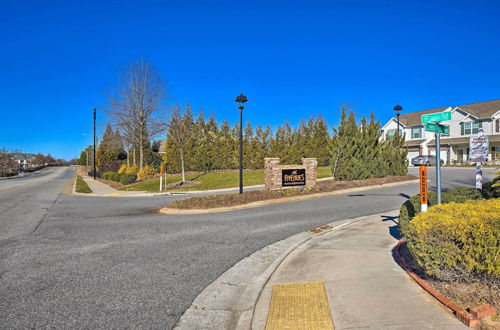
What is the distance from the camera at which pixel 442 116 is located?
5316 mm

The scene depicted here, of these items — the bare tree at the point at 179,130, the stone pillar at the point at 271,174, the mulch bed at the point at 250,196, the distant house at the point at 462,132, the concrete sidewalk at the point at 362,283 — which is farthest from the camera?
the distant house at the point at 462,132

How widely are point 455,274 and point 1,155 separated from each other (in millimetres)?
63148

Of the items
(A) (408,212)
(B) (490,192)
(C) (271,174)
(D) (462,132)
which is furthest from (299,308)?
(D) (462,132)

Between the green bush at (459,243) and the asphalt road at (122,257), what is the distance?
326 cm

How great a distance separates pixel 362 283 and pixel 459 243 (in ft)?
4.58

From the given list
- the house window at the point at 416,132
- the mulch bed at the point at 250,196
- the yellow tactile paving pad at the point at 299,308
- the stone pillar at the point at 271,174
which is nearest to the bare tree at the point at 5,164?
the mulch bed at the point at 250,196

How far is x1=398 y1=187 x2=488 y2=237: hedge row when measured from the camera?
5.95m

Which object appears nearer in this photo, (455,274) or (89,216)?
(455,274)

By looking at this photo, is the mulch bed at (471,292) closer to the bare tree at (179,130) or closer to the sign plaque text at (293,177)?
the sign plaque text at (293,177)

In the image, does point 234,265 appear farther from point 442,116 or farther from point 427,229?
point 442,116

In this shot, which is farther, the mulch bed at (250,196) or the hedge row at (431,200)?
the mulch bed at (250,196)

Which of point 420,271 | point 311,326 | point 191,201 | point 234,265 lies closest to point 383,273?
point 420,271

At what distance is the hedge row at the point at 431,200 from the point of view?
5.95m

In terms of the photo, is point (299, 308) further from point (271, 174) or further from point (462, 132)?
point (462, 132)
